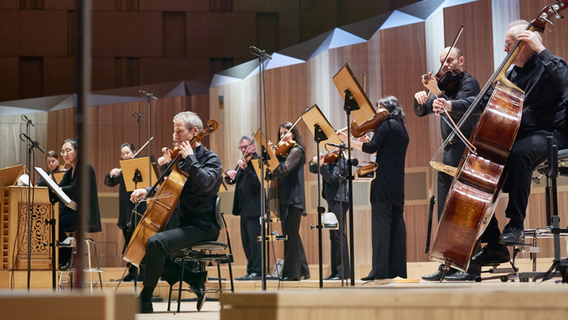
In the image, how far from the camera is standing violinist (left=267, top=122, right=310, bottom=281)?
480 cm

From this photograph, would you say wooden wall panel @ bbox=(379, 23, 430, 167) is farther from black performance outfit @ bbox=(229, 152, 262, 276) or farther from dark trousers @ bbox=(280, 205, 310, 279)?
black performance outfit @ bbox=(229, 152, 262, 276)

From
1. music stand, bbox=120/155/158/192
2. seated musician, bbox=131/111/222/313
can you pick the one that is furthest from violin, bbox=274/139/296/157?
seated musician, bbox=131/111/222/313

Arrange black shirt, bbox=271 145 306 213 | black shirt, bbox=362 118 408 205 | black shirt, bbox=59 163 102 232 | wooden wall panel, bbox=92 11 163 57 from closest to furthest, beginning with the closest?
black shirt, bbox=362 118 408 205 → black shirt, bbox=59 163 102 232 → black shirt, bbox=271 145 306 213 → wooden wall panel, bbox=92 11 163 57

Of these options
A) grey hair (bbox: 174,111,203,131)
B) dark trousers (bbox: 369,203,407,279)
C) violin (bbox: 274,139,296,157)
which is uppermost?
grey hair (bbox: 174,111,203,131)

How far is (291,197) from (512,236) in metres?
2.51

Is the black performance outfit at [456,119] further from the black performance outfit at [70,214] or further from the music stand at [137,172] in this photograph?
the music stand at [137,172]

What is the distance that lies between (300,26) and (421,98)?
4031 mm

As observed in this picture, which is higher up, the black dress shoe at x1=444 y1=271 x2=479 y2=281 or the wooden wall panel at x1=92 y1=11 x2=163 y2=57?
the wooden wall panel at x1=92 y1=11 x2=163 y2=57

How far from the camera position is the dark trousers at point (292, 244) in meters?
4.77

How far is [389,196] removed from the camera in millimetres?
3740

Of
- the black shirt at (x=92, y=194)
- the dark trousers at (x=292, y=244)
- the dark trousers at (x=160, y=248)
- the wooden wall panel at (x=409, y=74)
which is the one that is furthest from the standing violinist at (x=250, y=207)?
the dark trousers at (x=160, y=248)

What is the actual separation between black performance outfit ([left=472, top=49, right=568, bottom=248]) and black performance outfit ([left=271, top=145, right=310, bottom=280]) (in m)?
2.13

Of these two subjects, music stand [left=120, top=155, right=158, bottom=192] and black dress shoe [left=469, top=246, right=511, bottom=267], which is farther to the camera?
music stand [left=120, top=155, right=158, bottom=192]

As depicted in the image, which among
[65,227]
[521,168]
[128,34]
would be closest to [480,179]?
[521,168]
